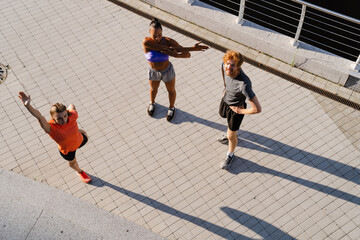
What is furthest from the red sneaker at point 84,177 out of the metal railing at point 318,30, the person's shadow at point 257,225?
the metal railing at point 318,30

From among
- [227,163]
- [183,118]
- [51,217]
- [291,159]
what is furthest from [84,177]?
[291,159]

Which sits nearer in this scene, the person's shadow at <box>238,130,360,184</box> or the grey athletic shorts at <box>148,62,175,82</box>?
the grey athletic shorts at <box>148,62,175,82</box>

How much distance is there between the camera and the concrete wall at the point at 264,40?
697cm

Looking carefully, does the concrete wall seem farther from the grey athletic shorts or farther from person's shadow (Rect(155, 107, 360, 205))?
the grey athletic shorts

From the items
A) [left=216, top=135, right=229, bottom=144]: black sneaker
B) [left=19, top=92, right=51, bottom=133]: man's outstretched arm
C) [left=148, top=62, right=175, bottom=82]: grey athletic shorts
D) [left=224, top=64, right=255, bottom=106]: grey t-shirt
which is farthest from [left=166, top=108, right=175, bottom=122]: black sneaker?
[left=19, top=92, right=51, bottom=133]: man's outstretched arm

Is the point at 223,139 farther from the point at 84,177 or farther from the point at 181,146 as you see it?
the point at 84,177

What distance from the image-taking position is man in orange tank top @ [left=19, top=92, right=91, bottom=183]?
4.73m

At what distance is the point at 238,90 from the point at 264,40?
2764mm

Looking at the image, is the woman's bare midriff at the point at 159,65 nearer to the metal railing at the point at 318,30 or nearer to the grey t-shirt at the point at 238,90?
the grey t-shirt at the point at 238,90

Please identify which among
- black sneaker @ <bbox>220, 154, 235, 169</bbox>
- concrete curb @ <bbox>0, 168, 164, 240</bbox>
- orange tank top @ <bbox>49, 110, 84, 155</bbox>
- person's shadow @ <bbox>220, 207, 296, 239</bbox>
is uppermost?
orange tank top @ <bbox>49, 110, 84, 155</bbox>

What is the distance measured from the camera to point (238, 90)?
5.04 metres

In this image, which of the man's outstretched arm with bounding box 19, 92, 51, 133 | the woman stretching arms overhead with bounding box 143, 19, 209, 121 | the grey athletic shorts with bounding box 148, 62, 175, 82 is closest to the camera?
the man's outstretched arm with bounding box 19, 92, 51, 133

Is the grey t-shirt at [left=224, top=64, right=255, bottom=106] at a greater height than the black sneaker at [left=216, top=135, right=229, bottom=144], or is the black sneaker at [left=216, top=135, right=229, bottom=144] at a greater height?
the grey t-shirt at [left=224, top=64, right=255, bottom=106]

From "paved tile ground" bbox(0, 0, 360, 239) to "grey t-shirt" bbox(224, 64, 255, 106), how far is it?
1384 mm
